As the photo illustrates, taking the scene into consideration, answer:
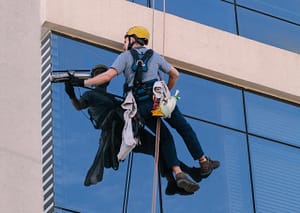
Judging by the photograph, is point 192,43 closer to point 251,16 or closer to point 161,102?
point 251,16

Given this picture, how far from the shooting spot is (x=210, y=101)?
18359 millimetres

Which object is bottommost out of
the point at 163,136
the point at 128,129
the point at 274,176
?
the point at 128,129

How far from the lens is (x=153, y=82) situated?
1725 centimetres

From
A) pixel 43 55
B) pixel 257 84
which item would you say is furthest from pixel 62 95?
pixel 257 84

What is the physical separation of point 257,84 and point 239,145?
3.30 ft

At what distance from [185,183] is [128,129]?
89 centimetres

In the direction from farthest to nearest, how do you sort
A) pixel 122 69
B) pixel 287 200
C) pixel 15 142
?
pixel 287 200
pixel 122 69
pixel 15 142

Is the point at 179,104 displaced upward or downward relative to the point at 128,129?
upward

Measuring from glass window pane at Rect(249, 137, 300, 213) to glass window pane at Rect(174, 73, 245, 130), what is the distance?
39 centimetres

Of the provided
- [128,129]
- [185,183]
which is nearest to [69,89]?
[128,129]

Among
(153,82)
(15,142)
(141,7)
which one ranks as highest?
(141,7)

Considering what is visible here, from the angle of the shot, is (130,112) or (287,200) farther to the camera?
(287,200)

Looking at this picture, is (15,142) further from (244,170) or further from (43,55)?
(244,170)

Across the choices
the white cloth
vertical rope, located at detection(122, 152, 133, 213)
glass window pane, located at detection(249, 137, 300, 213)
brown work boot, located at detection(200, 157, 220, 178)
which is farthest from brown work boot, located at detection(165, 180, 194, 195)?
glass window pane, located at detection(249, 137, 300, 213)
